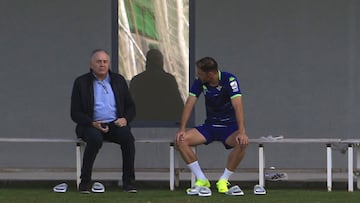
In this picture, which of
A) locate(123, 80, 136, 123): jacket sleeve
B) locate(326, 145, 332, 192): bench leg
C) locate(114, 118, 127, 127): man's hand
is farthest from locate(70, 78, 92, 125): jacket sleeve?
locate(326, 145, 332, 192): bench leg

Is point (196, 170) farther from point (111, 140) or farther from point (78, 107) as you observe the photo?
point (78, 107)

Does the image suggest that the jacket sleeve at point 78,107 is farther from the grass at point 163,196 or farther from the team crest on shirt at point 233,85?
the team crest on shirt at point 233,85

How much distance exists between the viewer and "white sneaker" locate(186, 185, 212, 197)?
22.8 feet

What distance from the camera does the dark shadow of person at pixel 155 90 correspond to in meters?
8.89

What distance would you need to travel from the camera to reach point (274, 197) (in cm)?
692

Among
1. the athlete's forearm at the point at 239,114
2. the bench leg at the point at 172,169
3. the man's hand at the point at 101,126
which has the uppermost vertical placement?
the athlete's forearm at the point at 239,114

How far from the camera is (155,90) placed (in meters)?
8.91

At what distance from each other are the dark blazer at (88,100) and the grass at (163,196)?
0.67 m

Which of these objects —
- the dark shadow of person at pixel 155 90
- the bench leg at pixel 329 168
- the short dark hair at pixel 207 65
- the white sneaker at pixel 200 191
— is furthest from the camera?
the dark shadow of person at pixel 155 90

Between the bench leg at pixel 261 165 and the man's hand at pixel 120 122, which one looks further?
the bench leg at pixel 261 165

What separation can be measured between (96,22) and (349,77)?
113 inches

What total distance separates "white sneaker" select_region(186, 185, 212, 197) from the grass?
0.19 feet

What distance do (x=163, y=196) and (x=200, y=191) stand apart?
33 cm

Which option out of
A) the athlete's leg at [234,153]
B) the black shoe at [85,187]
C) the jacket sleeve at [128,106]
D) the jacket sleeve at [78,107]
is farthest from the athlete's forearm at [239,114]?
the black shoe at [85,187]
